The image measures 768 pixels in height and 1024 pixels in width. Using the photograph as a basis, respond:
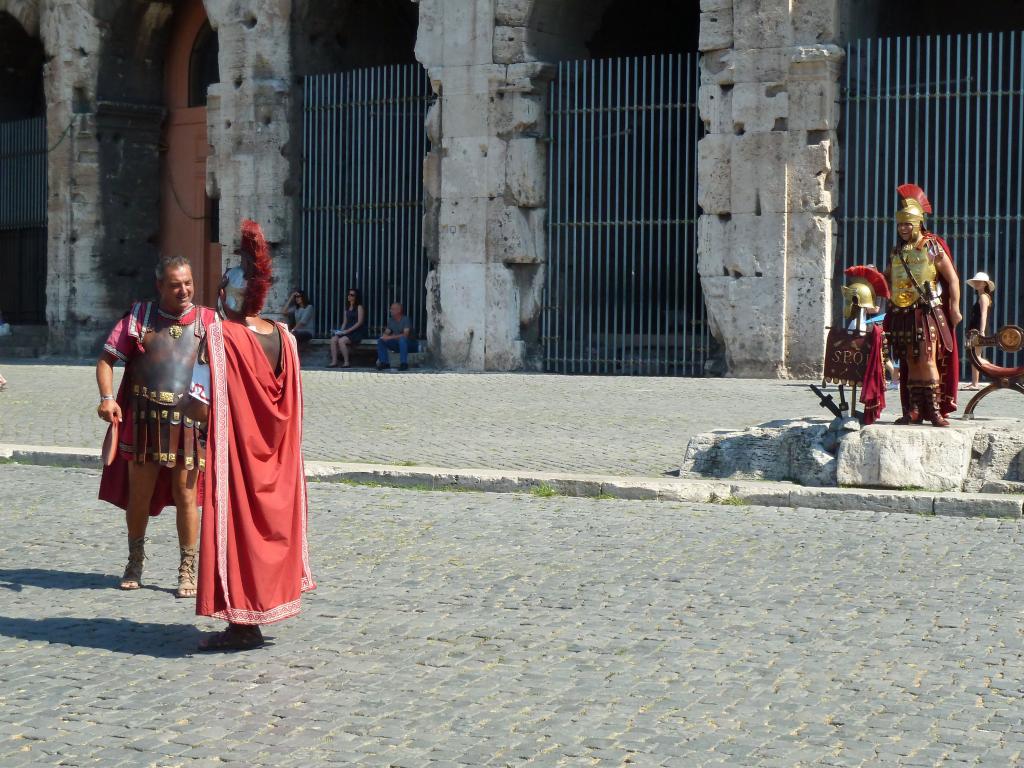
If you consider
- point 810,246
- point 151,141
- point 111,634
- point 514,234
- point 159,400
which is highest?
point 151,141

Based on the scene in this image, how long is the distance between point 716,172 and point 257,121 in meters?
6.59

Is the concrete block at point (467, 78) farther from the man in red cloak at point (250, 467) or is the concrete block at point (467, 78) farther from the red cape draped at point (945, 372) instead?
the man in red cloak at point (250, 467)

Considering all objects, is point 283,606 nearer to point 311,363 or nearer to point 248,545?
point 248,545

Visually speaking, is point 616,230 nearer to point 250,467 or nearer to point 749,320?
point 749,320

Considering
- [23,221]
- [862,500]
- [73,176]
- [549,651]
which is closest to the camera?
[549,651]

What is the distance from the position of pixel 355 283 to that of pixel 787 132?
6.27 m

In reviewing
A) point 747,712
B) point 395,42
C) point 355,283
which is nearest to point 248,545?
point 747,712

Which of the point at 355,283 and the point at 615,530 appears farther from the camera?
the point at 355,283

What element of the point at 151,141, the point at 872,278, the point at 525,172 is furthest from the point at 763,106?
the point at 151,141

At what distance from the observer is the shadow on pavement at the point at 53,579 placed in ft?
20.9

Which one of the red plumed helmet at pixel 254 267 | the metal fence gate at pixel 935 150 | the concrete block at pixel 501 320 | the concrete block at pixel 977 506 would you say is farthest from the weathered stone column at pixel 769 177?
the red plumed helmet at pixel 254 267

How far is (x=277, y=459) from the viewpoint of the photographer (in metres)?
5.44

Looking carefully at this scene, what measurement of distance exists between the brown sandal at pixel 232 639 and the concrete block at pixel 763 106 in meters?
12.6

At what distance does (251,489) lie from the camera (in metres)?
5.34
